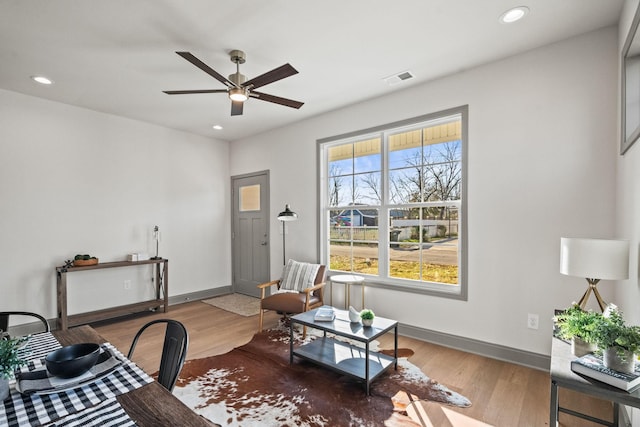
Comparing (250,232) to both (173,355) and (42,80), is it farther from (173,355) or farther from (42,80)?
(173,355)

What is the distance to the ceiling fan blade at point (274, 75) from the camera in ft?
7.68

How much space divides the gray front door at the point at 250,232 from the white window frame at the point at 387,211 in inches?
46.9

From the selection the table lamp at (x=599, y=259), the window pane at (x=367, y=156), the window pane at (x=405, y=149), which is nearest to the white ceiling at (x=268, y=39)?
the window pane at (x=405, y=149)

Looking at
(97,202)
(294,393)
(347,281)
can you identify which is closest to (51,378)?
(294,393)

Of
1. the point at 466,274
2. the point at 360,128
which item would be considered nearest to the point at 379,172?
the point at 360,128

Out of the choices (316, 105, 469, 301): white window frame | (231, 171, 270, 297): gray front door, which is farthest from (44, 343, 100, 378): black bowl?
(231, 171, 270, 297): gray front door

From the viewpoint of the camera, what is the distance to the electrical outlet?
9.18 ft

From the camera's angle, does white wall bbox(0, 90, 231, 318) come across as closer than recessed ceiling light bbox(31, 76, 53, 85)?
No

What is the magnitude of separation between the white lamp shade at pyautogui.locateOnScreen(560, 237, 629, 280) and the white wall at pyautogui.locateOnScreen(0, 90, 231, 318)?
16.7 ft

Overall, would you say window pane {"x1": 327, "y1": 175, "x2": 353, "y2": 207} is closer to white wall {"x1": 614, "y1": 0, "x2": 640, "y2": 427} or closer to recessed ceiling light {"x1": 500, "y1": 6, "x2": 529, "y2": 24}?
recessed ceiling light {"x1": 500, "y1": 6, "x2": 529, "y2": 24}

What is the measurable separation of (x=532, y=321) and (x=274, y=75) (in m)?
3.08

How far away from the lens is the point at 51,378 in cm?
114

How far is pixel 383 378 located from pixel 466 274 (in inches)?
53.2

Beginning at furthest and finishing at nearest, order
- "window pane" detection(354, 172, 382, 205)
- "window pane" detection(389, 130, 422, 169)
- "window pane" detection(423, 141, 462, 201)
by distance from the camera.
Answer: "window pane" detection(354, 172, 382, 205) → "window pane" detection(389, 130, 422, 169) → "window pane" detection(423, 141, 462, 201)
